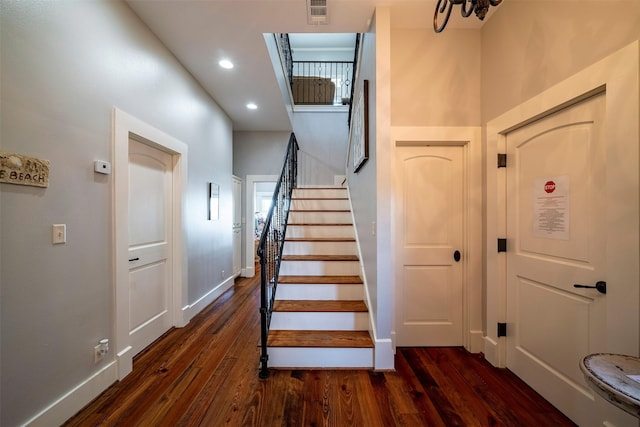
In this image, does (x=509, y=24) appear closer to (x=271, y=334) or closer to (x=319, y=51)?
(x=271, y=334)

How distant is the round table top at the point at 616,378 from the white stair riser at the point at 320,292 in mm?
1642


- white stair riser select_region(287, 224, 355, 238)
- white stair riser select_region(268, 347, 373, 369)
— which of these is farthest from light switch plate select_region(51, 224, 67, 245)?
white stair riser select_region(287, 224, 355, 238)

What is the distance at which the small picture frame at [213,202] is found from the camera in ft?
11.6

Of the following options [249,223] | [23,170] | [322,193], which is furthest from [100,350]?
[249,223]

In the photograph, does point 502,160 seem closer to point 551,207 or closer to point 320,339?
point 551,207

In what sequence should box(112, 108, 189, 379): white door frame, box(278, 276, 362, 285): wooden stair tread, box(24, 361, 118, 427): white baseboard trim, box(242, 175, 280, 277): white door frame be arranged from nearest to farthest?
box(24, 361, 118, 427): white baseboard trim → box(112, 108, 189, 379): white door frame → box(278, 276, 362, 285): wooden stair tread → box(242, 175, 280, 277): white door frame

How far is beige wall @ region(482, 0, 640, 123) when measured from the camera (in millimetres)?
1317

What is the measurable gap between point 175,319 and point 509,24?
4221mm

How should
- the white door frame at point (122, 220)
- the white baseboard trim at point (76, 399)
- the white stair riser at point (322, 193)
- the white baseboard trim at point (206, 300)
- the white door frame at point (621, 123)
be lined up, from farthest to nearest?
the white stair riser at point (322, 193) → the white baseboard trim at point (206, 300) → the white door frame at point (122, 220) → the white baseboard trim at point (76, 399) → the white door frame at point (621, 123)

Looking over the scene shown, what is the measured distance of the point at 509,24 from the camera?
1.97 metres

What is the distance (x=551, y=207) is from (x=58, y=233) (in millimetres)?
3177

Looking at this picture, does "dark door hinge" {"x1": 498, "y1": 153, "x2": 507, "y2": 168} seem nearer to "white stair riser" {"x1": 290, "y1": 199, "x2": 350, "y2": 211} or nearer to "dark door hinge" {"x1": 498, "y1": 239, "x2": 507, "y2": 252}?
"dark door hinge" {"x1": 498, "y1": 239, "x2": 507, "y2": 252}

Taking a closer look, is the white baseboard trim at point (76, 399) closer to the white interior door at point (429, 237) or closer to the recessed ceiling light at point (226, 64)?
the white interior door at point (429, 237)

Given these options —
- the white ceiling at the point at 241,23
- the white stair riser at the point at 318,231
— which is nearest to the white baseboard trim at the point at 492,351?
the white stair riser at the point at 318,231
